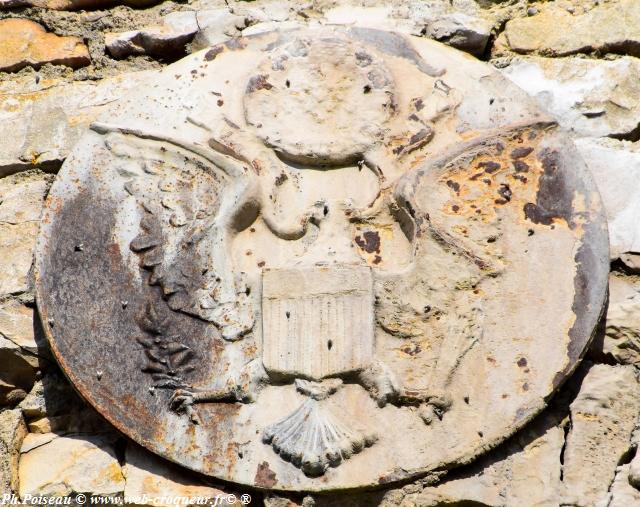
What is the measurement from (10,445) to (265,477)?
659mm

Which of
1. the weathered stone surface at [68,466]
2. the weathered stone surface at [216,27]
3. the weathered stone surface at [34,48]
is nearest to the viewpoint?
the weathered stone surface at [68,466]

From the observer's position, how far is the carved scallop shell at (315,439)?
2211 mm

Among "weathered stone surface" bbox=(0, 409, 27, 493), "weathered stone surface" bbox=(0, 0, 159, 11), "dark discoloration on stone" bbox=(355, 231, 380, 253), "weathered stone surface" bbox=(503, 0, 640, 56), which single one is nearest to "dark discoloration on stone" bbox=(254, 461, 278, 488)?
"dark discoloration on stone" bbox=(355, 231, 380, 253)

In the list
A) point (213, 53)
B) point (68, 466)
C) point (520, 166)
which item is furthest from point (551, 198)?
point (68, 466)

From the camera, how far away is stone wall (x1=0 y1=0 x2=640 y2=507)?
7.54ft

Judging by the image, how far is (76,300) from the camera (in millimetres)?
2443

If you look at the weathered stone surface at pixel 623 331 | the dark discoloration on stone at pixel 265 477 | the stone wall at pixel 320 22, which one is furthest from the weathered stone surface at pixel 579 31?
the dark discoloration on stone at pixel 265 477

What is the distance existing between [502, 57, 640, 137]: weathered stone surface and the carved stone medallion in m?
0.17

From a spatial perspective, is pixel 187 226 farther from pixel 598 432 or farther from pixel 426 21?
pixel 598 432

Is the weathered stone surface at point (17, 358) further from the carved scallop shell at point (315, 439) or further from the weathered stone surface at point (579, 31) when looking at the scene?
the weathered stone surface at point (579, 31)

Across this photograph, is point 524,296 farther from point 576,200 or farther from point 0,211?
point 0,211

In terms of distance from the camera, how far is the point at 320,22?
2748 mm

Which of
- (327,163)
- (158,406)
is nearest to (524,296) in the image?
(327,163)

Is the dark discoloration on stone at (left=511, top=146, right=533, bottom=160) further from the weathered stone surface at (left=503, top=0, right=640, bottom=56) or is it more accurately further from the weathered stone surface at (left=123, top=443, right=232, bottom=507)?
the weathered stone surface at (left=123, top=443, right=232, bottom=507)
